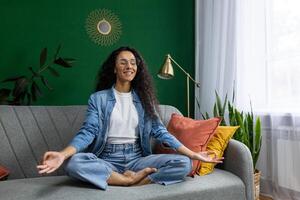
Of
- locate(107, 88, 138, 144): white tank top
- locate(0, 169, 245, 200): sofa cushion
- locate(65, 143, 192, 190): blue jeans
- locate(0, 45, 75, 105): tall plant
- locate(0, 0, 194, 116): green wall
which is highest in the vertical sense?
locate(0, 0, 194, 116): green wall

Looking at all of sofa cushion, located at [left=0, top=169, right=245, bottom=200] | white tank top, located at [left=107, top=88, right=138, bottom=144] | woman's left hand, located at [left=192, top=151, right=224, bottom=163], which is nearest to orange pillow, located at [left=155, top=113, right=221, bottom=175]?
woman's left hand, located at [left=192, top=151, right=224, bottom=163]

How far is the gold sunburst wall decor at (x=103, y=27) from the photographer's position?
293cm

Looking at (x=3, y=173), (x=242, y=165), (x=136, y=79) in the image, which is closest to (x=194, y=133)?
(x=242, y=165)

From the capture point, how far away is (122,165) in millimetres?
1811

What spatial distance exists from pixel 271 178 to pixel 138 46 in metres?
1.76

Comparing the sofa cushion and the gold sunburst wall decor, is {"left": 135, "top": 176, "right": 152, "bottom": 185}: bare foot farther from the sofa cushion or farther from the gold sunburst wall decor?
the gold sunburst wall decor

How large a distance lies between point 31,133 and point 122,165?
64cm

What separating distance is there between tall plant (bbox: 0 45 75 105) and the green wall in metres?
0.13

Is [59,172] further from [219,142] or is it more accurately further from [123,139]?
[219,142]

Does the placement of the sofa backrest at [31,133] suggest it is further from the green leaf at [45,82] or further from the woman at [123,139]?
the green leaf at [45,82]

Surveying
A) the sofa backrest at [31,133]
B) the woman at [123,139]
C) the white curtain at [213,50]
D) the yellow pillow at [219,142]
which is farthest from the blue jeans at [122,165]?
the white curtain at [213,50]

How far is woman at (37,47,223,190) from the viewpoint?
61.7 inches

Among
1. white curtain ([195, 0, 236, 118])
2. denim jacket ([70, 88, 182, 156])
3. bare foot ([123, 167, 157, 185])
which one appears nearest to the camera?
bare foot ([123, 167, 157, 185])

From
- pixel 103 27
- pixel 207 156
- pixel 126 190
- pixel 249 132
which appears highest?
pixel 103 27
